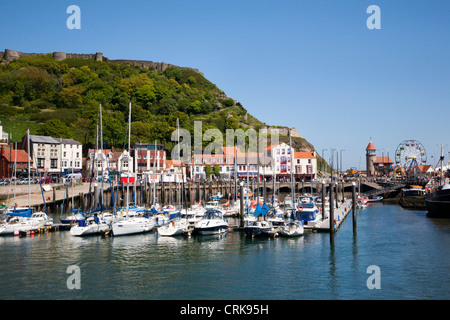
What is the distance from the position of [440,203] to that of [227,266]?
130 ft

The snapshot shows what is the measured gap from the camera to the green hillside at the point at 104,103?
126 meters

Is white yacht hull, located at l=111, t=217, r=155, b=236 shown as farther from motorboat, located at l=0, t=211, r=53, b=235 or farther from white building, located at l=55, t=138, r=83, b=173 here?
white building, located at l=55, t=138, r=83, b=173

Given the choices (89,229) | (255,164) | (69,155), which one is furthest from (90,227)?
(255,164)

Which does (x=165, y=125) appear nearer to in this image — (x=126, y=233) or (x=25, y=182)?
(x=25, y=182)

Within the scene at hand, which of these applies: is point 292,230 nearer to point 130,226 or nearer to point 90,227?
point 130,226

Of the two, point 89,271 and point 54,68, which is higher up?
point 54,68

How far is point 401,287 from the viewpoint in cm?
2375

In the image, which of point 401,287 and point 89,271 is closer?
point 401,287

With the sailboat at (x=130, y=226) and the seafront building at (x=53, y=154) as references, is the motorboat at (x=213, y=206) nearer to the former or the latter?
the sailboat at (x=130, y=226)

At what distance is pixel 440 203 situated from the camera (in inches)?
→ 2158

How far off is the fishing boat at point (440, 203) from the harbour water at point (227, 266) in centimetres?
1325

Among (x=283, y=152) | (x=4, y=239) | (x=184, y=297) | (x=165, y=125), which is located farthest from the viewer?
(x=165, y=125)

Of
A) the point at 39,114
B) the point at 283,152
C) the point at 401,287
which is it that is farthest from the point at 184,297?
the point at 39,114

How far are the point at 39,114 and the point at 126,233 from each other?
376 ft
